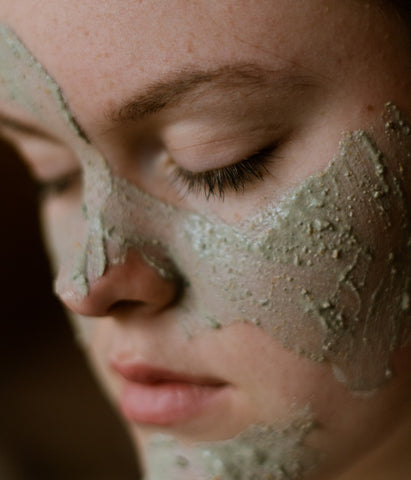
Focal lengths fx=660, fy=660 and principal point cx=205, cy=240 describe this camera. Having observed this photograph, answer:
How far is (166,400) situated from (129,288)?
0.15 metres

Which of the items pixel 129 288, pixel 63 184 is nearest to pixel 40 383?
pixel 63 184

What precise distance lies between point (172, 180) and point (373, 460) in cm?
41

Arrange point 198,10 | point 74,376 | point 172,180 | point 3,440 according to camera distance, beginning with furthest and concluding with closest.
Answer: point 74,376 < point 3,440 < point 172,180 < point 198,10

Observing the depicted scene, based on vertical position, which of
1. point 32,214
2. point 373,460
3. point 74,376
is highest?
point 32,214

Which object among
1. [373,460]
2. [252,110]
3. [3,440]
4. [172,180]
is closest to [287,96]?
[252,110]

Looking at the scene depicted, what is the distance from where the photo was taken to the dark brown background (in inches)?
63.7

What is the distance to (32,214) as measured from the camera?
1.65 metres

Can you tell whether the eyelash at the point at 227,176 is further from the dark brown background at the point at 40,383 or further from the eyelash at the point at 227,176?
the dark brown background at the point at 40,383

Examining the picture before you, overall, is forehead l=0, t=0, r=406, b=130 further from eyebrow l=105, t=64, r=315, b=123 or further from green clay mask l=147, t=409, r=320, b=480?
green clay mask l=147, t=409, r=320, b=480

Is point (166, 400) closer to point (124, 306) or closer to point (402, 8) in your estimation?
point (124, 306)

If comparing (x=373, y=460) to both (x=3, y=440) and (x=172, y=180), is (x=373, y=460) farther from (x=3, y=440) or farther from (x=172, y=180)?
(x=3, y=440)

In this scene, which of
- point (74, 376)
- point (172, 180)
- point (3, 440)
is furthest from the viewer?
point (74, 376)

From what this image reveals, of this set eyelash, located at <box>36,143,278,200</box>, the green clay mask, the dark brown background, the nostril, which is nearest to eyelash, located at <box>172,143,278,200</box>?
eyelash, located at <box>36,143,278,200</box>

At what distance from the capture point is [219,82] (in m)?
0.64
